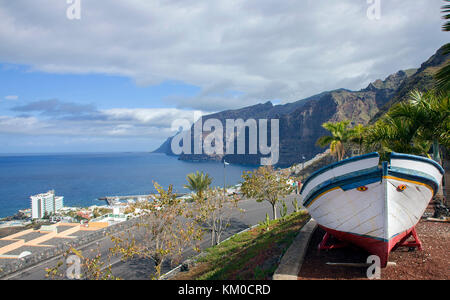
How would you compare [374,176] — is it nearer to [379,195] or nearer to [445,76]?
[379,195]

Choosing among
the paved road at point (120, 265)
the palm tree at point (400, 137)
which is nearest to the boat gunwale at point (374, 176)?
the palm tree at point (400, 137)

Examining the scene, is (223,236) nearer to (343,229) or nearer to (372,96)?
(343,229)

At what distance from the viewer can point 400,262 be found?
652 cm

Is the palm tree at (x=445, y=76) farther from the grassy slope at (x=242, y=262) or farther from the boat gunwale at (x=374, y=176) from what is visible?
the grassy slope at (x=242, y=262)

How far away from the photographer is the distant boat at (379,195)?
579cm

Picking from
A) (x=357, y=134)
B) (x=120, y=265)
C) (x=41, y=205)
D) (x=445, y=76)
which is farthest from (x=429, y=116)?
(x=41, y=205)
